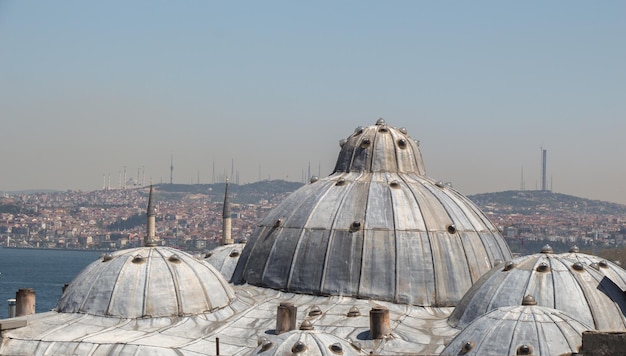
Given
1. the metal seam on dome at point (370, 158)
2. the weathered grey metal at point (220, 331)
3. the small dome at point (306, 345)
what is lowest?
the weathered grey metal at point (220, 331)

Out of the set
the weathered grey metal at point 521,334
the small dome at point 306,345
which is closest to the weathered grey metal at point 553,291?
the weathered grey metal at point 521,334

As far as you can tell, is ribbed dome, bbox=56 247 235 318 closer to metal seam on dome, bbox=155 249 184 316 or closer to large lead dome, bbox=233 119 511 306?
metal seam on dome, bbox=155 249 184 316

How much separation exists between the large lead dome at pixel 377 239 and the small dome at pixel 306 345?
710 centimetres

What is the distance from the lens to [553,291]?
2780 cm

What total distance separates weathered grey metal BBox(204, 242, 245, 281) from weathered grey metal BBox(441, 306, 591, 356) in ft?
53.1

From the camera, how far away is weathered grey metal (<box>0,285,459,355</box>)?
92.8 ft

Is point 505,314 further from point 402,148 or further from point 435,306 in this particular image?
point 402,148

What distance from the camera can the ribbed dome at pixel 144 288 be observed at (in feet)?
97.8

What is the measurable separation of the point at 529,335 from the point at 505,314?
3.54 ft

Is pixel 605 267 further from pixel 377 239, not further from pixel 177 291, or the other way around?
pixel 177 291

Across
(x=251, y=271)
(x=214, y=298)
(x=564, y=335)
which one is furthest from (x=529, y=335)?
(x=251, y=271)

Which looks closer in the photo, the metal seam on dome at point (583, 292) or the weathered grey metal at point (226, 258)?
the metal seam on dome at point (583, 292)

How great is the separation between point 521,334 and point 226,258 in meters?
18.7

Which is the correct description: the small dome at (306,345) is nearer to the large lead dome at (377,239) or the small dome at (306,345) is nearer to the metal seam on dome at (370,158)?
the large lead dome at (377,239)
